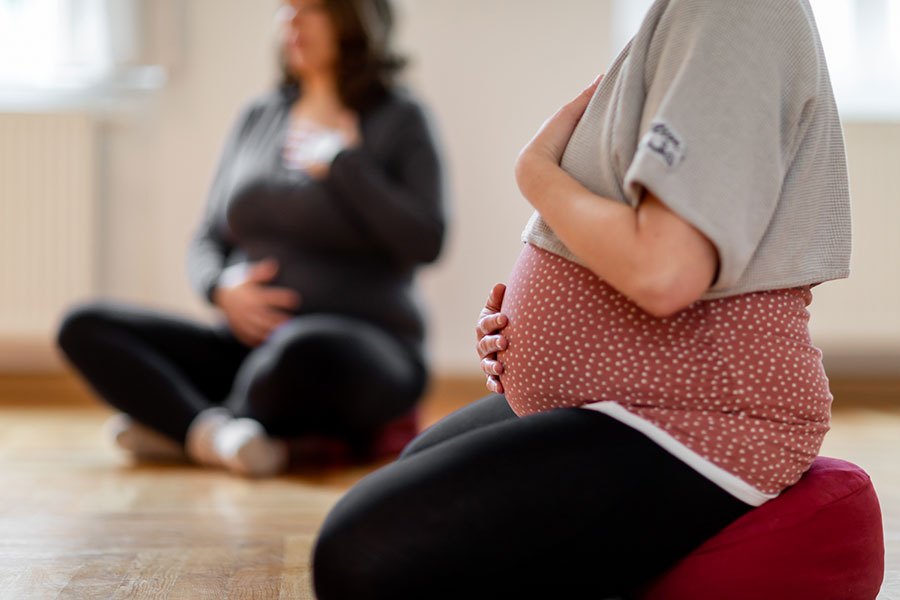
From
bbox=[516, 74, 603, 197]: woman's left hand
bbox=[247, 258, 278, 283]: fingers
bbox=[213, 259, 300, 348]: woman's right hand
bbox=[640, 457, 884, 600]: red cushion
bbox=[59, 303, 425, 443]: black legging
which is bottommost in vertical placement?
bbox=[59, 303, 425, 443]: black legging

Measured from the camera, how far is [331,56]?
203cm

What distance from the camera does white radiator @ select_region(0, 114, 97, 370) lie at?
2602 millimetres

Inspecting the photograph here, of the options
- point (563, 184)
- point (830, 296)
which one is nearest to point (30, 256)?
point (563, 184)

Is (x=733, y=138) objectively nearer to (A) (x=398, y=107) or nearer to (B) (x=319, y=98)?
(A) (x=398, y=107)

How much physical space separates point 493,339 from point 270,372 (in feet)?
3.00

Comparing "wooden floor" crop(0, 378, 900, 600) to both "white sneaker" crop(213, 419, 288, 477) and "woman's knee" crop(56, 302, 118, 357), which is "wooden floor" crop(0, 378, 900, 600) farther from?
"woman's knee" crop(56, 302, 118, 357)

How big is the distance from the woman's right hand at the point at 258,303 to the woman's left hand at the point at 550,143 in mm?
1068

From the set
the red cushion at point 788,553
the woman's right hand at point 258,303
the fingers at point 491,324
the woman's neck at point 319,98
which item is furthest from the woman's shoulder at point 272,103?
the red cushion at point 788,553

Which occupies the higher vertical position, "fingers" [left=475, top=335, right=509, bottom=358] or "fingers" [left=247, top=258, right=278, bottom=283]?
"fingers" [left=475, top=335, right=509, bottom=358]

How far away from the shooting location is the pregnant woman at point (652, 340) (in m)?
0.76

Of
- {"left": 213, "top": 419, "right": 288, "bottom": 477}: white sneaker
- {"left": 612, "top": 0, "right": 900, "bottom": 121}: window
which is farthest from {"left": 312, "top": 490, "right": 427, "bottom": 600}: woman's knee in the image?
{"left": 612, "top": 0, "right": 900, "bottom": 121}: window

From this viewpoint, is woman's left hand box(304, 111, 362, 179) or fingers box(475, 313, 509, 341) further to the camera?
woman's left hand box(304, 111, 362, 179)

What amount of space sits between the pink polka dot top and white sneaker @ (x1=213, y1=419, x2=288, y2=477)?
3.21ft

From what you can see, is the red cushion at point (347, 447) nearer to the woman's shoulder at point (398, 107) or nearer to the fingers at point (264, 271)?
the fingers at point (264, 271)
